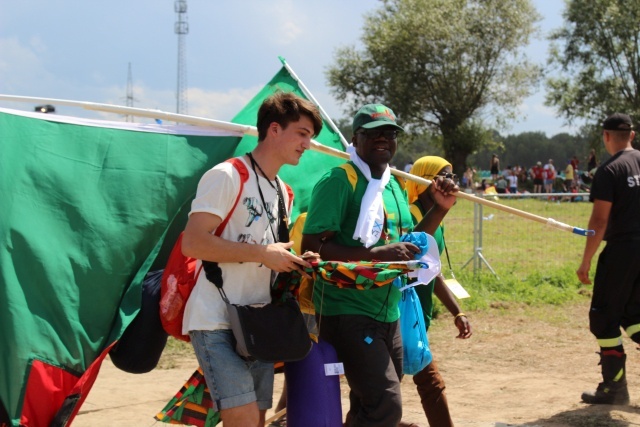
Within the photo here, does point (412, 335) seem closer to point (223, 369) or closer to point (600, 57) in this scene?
point (223, 369)

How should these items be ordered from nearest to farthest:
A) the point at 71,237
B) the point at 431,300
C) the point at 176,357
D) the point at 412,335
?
the point at 71,237 → the point at 412,335 → the point at 431,300 → the point at 176,357

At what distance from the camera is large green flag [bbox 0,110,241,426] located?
3.88 meters

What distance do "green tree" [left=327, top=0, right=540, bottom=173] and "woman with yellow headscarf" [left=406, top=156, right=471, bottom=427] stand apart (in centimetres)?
3846

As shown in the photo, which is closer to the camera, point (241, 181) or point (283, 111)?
point (241, 181)

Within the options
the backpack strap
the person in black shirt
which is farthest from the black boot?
the backpack strap

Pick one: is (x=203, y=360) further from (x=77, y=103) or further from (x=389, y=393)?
(x=77, y=103)

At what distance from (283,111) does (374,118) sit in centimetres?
58

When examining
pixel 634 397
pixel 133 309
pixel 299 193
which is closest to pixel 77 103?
pixel 133 309

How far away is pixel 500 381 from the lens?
23.3 feet

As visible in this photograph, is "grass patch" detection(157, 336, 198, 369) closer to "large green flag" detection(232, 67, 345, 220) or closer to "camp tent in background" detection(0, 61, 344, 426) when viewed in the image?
"large green flag" detection(232, 67, 345, 220)

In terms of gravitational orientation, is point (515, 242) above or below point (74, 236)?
below

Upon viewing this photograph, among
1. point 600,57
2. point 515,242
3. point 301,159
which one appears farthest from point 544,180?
point 301,159

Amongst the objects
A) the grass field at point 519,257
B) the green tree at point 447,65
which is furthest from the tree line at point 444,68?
the grass field at point 519,257

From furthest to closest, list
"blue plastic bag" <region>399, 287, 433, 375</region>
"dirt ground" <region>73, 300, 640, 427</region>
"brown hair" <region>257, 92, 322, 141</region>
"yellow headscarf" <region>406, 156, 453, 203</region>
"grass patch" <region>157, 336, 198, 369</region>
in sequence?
"grass patch" <region>157, 336, 198, 369</region> < "dirt ground" <region>73, 300, 640, 427</region> < "yellow headscarf" <region>406, 156, 453, 203</region> < "blue plastic bag" <region>399, 287, 433, 375</region> < "brown hair" <region>257, 92, 322, 141</region>
